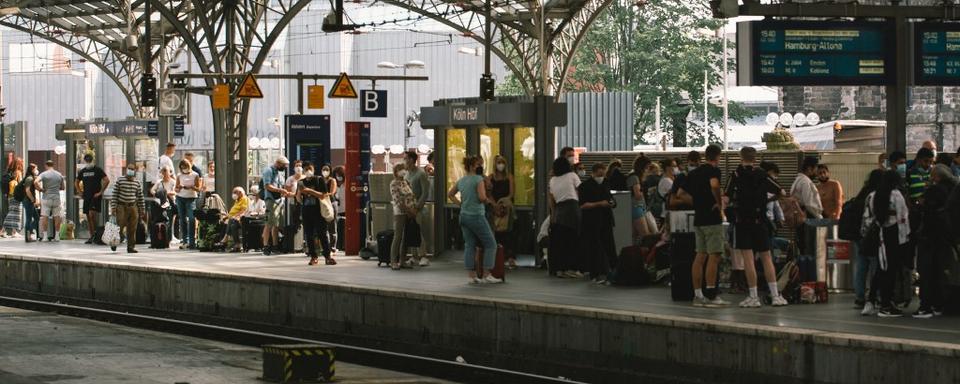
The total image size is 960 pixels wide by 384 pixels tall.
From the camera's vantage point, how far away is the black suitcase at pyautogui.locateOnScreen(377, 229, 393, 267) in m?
23.6

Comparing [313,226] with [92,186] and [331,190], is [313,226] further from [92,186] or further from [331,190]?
[92,186]

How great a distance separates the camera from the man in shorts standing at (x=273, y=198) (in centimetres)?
2658

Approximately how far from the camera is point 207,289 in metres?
21.9

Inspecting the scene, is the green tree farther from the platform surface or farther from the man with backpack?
the man with backpack

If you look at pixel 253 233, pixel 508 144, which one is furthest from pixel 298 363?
pixel 253 233

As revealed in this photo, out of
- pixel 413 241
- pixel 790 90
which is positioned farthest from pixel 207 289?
pixel 790 90

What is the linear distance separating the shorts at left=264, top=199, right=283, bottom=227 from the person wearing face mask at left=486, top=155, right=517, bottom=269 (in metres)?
5.96

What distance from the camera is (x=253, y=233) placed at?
28.1 meters

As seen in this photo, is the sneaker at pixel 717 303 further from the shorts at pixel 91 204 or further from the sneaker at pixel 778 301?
the shorts at pixel 91 204

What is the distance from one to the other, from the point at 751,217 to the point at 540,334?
96.5 inches

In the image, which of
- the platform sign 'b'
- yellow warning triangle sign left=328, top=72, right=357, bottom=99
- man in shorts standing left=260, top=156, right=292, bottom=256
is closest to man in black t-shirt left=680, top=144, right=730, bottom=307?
man in shorts standing left=260, top=156, right=292, bottom=256

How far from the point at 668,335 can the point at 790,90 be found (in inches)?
2202

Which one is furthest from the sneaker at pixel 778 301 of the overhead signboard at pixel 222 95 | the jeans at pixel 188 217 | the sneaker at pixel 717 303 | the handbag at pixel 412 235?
the overhead signboard at pixel 222 95

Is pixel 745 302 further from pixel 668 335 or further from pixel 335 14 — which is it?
pixel 335 14
